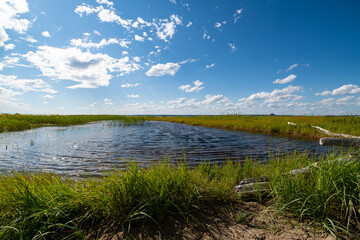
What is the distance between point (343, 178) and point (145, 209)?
282 cm

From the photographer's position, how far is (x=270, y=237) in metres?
1.83

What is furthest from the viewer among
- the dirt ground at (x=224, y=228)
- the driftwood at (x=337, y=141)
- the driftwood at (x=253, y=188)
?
the driftwood at (x=337, y=141)

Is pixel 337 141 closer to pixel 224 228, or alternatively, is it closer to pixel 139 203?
pixel 224 228

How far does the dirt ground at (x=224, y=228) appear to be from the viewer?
182cm

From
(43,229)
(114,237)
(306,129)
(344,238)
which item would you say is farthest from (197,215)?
(306,129)

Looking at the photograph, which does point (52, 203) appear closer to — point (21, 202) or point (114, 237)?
point (21, 202)

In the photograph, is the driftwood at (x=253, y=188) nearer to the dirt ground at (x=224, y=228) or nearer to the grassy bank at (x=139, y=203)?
the grassy bank at (x=139, y=203)

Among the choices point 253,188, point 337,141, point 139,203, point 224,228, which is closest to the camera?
point 224,228

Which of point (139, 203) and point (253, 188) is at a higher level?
point (139, 203)

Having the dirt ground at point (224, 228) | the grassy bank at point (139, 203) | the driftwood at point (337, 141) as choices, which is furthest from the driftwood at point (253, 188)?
the driftwood at point (337, 141)

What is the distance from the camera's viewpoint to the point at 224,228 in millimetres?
1991

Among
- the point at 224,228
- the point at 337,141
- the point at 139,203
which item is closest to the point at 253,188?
the point at 224,228

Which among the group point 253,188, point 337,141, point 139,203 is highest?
point 337,141

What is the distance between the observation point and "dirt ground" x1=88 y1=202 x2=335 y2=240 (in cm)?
182
